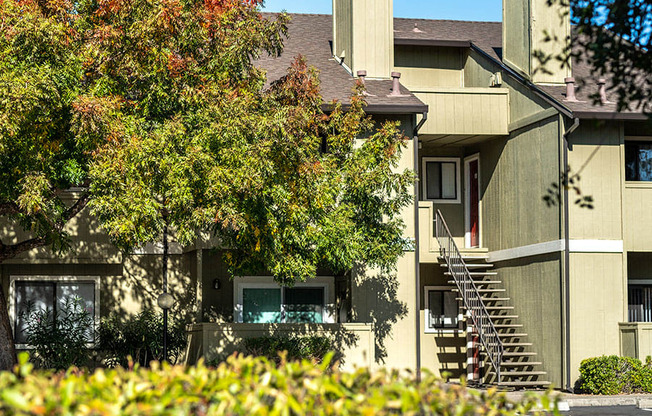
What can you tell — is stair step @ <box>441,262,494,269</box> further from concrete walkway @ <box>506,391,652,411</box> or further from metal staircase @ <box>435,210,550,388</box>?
concrete walkway @ <box>506,391,652,411</box>

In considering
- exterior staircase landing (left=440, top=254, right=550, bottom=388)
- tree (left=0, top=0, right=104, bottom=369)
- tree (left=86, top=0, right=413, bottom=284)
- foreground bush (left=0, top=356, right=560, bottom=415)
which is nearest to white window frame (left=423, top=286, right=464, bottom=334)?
exterior staircase landing (left=440, top=254, right=550, bottom=388)

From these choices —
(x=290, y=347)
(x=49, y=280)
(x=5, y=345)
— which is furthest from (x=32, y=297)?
(x=290, y=347)

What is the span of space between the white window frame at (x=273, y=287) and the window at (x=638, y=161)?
762cm

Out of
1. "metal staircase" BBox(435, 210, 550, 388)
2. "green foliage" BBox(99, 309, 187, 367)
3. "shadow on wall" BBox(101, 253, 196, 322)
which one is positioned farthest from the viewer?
"shadow on wall" BBox(101, 253, 196, 322)

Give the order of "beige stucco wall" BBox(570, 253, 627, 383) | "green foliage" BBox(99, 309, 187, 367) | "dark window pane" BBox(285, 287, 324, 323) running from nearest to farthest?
"beige stucco wall" BBox(570, 253, 627, 383) → "green foliage" BBox(99, 309, 187, 367) → "dark window pane" BBox(285, 287, 324, 323)

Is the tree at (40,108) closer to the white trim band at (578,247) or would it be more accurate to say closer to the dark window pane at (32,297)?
the dark window pane at (32,297)

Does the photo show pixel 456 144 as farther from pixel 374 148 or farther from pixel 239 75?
pixel 239 75

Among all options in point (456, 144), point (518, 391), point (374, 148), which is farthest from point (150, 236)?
point (456, 144)

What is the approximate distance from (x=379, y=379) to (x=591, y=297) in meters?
16.3

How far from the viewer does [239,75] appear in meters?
16.9

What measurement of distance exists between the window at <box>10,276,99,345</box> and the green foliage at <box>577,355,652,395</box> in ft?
36.9

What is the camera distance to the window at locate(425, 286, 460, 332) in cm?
2531

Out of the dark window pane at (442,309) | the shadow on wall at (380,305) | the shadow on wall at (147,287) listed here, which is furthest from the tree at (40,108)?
the dark window pane at (442,309)

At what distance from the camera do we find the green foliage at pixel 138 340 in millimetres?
21375
